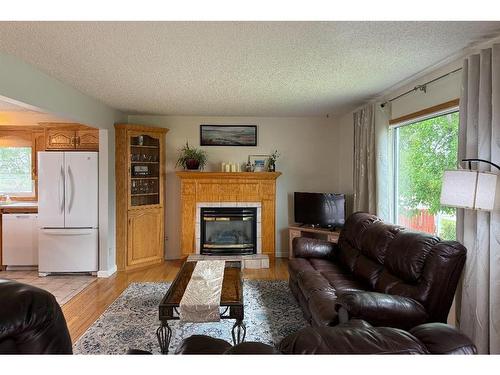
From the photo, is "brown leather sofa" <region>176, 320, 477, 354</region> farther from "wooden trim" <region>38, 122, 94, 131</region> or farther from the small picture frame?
"wooden trim" <region>38, 122, 94, 131</region>

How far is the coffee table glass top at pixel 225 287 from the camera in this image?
8.20 feet

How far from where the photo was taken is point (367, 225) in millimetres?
3391

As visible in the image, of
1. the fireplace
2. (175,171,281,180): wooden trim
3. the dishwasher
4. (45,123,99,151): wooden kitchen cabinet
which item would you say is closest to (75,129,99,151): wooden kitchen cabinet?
(45,123,99,151): wooden kitchen cabinet

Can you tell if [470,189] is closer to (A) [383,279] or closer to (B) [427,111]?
(A) [383,279]

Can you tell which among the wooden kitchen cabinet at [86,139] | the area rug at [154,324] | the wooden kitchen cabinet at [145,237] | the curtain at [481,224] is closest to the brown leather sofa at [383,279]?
the curtain at [481,224]

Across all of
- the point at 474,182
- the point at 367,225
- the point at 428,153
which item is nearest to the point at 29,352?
the point at 474,182

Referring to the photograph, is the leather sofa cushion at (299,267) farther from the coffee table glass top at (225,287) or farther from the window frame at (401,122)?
the window frame at (401,122)

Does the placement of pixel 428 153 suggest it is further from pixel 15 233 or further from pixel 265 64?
pixel 15 233

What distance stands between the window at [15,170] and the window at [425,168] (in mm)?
5845

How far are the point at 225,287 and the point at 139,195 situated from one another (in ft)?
9.56

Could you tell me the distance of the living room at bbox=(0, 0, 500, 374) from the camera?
2166 mm

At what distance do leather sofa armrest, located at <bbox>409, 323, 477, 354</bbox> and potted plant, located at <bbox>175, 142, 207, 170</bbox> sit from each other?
462 cm

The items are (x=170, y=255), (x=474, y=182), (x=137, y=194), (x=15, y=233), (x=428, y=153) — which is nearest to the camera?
(x=474, y=182)

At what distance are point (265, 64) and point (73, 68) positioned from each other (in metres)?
1.83
